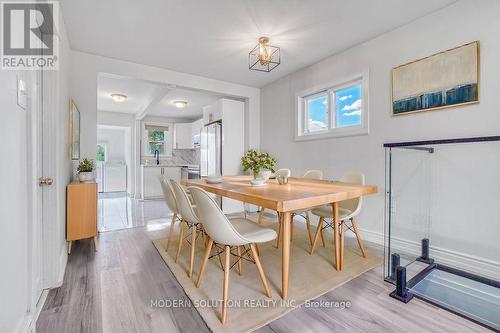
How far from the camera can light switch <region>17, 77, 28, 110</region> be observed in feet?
3.95

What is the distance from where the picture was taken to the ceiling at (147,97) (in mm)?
4316

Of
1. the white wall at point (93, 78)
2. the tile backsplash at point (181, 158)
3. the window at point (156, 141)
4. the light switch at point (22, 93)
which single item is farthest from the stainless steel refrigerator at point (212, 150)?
the light switch at point (22, 93)

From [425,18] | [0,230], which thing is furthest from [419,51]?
[0,230]

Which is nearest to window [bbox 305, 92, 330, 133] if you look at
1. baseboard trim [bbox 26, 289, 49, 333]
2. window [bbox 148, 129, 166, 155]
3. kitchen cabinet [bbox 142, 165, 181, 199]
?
baseboard trim [bbox 26, 289, 49, 333]

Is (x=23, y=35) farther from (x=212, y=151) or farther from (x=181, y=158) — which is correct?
(x=181, y=158)

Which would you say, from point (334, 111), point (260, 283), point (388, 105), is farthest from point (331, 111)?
point (260, 283)

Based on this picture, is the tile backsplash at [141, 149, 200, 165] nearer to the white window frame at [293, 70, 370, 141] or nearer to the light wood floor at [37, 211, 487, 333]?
the white window frame at [293, 70, 370, 141]

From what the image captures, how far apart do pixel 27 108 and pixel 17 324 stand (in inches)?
45.0

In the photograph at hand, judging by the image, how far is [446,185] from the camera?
2.32 metres

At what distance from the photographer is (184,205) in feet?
6.87

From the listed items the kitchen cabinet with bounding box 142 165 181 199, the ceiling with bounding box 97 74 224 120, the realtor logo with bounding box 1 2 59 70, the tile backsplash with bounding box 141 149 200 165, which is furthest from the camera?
the tile backsplash with bounding box 141 149 200 165

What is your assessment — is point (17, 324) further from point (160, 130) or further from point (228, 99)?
point (160, 130)

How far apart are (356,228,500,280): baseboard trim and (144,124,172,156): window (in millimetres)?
6332

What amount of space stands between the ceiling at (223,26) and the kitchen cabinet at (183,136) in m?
3.79
